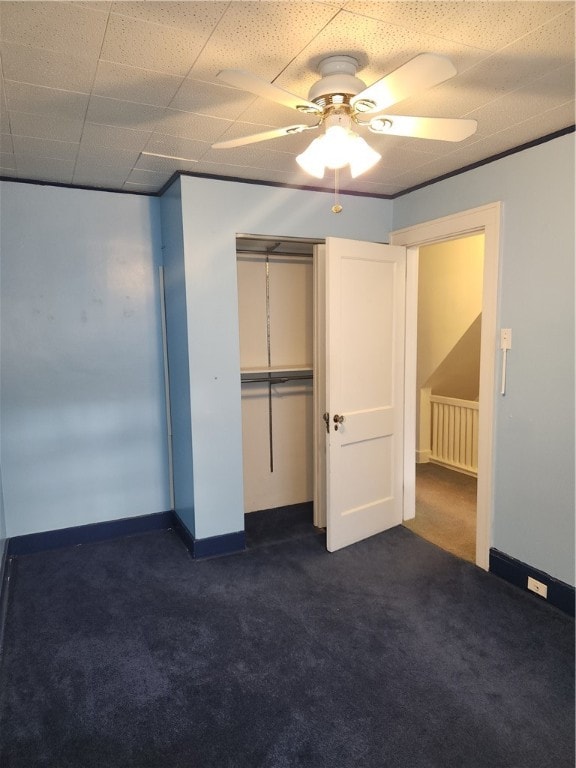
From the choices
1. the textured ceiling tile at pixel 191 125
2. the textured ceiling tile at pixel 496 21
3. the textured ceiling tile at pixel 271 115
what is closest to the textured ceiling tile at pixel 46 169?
the textured ceiling tile at pixel 191 125

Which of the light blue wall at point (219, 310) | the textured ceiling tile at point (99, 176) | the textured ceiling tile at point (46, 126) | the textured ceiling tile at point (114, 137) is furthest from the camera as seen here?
the light blue wall at point (219, 310)

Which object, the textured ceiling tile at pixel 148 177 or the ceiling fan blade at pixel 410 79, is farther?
the textured ceiling tile at pixel 148 177

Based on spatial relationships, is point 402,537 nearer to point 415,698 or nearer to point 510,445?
point 510,445

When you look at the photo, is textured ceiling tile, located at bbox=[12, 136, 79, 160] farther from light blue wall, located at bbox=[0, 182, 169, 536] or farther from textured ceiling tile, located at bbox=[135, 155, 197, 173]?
light blue wall, located at bbox=[0, 182, 169, 536]

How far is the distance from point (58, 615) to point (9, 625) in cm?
22

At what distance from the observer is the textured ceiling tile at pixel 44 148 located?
7.56 feet

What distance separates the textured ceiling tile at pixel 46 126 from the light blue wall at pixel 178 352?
730 mm

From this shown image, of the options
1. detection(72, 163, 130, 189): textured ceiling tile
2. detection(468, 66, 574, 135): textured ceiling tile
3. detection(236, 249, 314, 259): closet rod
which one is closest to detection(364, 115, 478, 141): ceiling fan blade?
detection(468, 66, 574, 135): textured ceiling tile

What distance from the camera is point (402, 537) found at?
3340 millimetres

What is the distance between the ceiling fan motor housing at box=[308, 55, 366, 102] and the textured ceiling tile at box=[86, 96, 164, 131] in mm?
742

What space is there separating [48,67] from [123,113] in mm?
394

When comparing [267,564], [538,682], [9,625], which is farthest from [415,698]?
[9,625]

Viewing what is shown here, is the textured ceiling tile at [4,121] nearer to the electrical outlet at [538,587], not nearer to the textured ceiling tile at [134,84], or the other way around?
the textured ceiling tile at [134,84]

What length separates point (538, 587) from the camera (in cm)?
253
